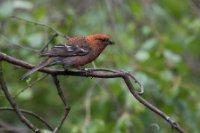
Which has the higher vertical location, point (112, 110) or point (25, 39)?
point (25, 39)

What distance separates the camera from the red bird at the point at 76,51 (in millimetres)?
3951

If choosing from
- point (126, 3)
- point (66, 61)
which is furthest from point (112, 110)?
point (66, 61)

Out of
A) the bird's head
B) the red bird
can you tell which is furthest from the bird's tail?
the bird's head

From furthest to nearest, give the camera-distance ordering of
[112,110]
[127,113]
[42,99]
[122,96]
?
1. [42,99]
2. [112,110]
3. [122,96]
4. [127,113]

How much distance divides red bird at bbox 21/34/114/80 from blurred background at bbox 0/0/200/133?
2.75 feet

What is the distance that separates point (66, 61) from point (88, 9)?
3528 mm

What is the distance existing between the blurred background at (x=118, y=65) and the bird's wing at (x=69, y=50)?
2.76 ft

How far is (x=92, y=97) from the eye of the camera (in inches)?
240

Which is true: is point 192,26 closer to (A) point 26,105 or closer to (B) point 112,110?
(B) point 112,110

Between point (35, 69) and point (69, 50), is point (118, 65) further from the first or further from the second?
point (35, 69)

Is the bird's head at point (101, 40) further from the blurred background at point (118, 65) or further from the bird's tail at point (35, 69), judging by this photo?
the blurred background at point (118, 65)

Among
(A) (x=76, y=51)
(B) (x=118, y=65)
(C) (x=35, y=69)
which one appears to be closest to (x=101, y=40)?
(A) (x=76, y=51)

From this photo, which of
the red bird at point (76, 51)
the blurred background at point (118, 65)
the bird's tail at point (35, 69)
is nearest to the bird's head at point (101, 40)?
the red bird at point (76, 51)

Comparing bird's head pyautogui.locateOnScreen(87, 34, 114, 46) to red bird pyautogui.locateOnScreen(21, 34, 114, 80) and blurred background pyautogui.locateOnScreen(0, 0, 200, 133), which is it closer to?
red bird pyautogui.locateOnScreen(21, 34, 114, 80)
